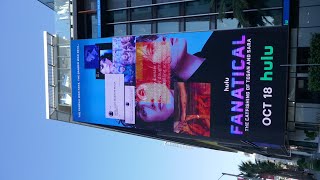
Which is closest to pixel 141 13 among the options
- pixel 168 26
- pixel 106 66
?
pixel 168 26

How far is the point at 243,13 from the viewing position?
2436 cm

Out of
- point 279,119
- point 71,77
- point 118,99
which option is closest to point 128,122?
point 118,99

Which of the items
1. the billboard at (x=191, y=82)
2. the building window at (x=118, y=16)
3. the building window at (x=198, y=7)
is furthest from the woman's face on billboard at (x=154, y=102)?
the building window at (x=118, y=16)

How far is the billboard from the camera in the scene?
77.1 ft

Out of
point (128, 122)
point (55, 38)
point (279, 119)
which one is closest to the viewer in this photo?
point (279, 119)

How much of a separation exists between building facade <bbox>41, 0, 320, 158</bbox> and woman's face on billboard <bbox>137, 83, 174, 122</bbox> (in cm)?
175

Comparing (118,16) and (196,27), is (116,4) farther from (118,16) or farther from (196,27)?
(196,27)

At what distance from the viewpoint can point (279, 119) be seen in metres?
23.1

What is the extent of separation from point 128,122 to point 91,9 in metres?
10.2

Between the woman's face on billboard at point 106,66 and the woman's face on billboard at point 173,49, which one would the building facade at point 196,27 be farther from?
the woman's face on billboard at point 106,66

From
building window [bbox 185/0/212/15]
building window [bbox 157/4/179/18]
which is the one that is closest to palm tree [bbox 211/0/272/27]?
building window [bbox 185/0/212/15]

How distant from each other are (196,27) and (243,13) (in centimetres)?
370

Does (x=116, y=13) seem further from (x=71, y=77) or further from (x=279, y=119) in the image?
(x=279, y=119)

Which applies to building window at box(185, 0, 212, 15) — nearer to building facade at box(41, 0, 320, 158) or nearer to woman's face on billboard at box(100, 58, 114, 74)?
building facade at box(41, 0, 320, 158)
